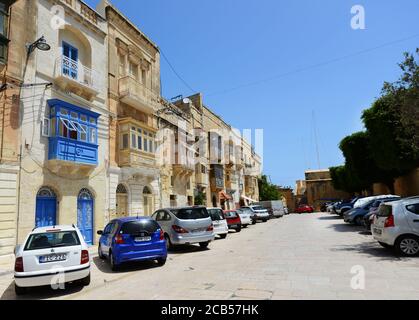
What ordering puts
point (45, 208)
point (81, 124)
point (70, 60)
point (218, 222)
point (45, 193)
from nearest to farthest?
point (45, 208)
point (45, 193)
point (81, 124)
point (70, 60)
point (218, 222)

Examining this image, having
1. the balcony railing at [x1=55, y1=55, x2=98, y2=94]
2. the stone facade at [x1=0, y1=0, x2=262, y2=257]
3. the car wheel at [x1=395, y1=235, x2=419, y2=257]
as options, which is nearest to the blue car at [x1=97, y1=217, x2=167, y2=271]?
the stone facade at [x1=0, y1=0, x2=262, y2=257]

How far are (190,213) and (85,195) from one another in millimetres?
6527

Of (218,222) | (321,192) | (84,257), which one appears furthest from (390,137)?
(321,192)

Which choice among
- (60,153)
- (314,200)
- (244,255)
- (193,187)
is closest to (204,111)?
(193,187)

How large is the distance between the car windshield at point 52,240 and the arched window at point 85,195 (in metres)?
9.30

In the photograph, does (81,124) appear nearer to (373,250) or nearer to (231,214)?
(231,214)

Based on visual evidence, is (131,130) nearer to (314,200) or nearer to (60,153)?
(60,153)

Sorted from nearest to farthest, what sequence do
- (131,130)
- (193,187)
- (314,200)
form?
1. (131,130)
2. (193,187)
3. (314,200)

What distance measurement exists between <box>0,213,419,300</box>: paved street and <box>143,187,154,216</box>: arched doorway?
10.4 m

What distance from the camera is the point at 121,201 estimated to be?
67.2 feet
